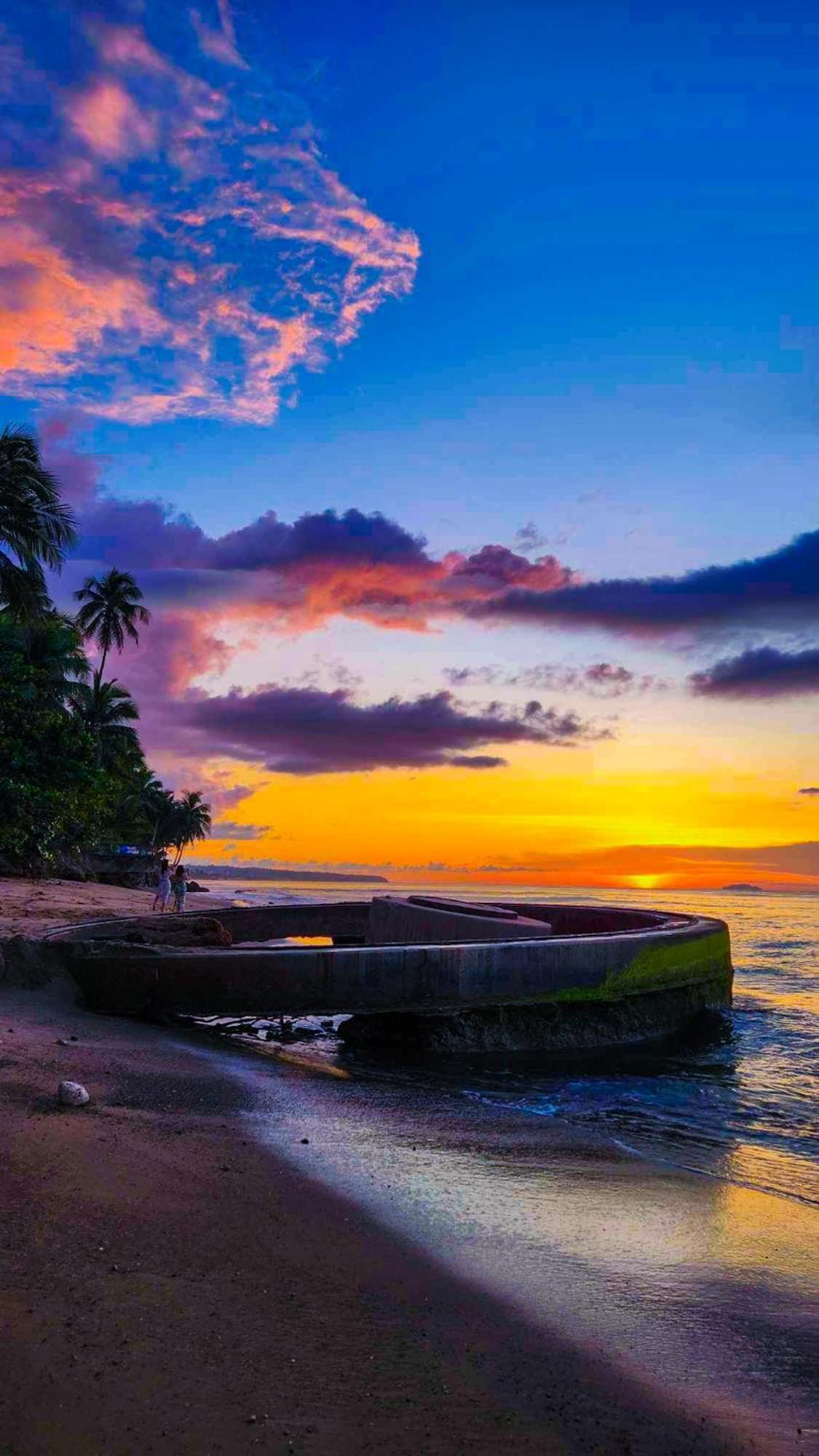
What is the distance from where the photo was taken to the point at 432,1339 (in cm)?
321

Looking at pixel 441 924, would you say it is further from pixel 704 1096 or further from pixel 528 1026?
pixel 704 1096

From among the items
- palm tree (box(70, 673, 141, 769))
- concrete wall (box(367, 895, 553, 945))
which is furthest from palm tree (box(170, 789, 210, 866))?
concrete wall (box(367, 895, 553, 945))

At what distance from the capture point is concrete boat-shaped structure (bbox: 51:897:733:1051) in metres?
9.92

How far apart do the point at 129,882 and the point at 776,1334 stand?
50.9 metres

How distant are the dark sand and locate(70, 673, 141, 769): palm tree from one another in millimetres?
42937

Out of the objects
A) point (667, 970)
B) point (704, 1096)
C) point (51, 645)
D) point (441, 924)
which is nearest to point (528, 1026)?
point (704, 1096)

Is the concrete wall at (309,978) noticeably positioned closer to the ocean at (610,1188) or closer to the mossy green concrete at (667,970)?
the ocean at (610,1188)

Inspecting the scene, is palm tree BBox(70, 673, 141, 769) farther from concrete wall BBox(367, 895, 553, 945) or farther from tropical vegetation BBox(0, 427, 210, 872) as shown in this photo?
concrete wall BBox(367, 895, 553, 945)

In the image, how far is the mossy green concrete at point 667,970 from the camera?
11.9m

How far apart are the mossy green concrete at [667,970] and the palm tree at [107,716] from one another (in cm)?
3656

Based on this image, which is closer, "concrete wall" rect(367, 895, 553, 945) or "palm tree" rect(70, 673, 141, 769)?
"concrete wall" rect(367, 895, 553, 945)

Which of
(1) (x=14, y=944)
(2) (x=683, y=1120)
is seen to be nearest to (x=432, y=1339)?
(2) (x=683, y=1120)

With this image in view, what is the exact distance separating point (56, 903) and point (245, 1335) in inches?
903

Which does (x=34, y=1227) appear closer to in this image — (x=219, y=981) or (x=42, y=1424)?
(x=42, y=1424)
